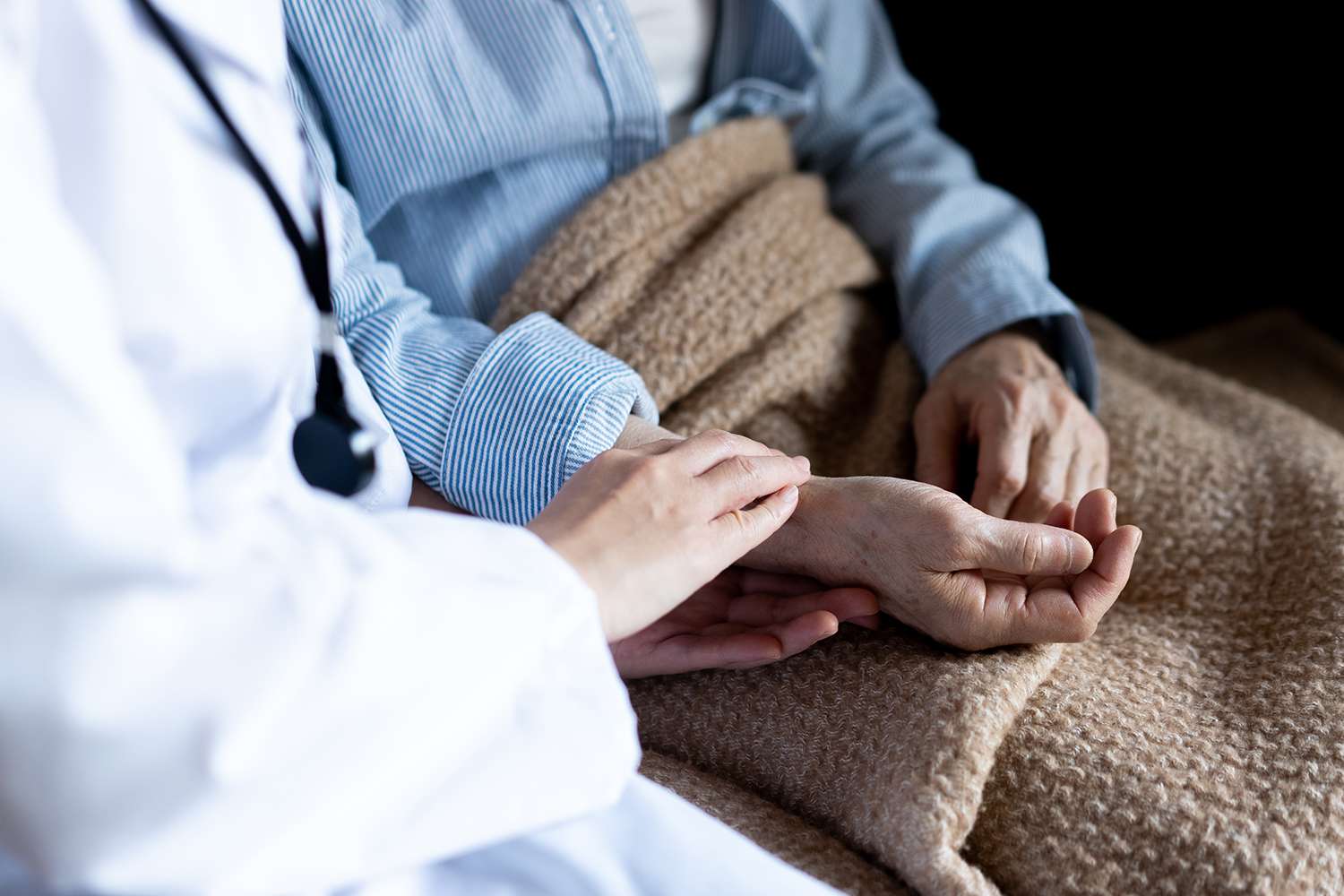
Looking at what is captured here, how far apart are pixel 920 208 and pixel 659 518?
0.54m

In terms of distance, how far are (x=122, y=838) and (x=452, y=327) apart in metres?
0.44

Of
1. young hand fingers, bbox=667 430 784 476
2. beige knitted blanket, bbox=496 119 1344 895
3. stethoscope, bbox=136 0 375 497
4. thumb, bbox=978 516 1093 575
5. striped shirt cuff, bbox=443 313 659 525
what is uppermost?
stethoscope, bbox=136 0 375 497

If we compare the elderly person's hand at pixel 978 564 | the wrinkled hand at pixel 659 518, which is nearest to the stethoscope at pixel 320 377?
the wrinkled hand at pixel 659 518

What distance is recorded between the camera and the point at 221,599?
→ 42 centimetres

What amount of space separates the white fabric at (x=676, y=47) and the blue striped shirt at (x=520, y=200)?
0.05 feet

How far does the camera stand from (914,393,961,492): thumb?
77 cm

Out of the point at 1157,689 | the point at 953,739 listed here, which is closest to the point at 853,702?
the point at 953,739

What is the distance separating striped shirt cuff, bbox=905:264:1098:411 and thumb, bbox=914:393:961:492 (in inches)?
2.0

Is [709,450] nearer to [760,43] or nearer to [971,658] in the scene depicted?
[971,658]

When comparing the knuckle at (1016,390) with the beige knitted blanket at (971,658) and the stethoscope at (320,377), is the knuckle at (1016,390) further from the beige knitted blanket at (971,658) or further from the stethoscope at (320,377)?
the stethoscope at (320,377)

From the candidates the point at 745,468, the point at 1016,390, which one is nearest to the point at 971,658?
the point at 745,468

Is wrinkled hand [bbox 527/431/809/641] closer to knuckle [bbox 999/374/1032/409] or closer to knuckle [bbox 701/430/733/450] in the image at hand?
knuckle [bbox 701/430/733/450]

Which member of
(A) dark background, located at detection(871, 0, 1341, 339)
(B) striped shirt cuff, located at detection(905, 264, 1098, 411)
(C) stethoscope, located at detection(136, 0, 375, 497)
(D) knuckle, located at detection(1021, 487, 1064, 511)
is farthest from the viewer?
(A) dark background, located at detection(871, 0, 1341, 339)

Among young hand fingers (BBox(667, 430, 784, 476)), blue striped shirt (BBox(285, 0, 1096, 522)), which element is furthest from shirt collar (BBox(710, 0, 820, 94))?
young hand fingers (BBox(667, 430, 784, 476))
